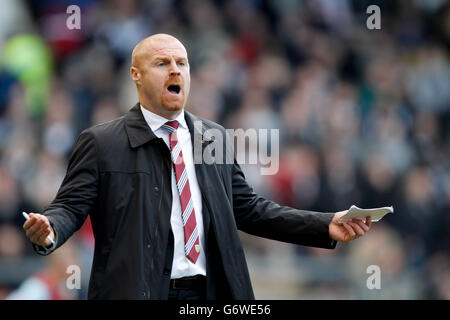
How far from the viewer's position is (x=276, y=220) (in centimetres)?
443

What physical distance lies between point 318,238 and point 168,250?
30.8 inches

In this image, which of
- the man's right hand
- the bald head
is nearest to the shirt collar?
the bald head

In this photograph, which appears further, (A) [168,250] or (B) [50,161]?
(B) [50,161]

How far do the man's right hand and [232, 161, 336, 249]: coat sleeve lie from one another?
1108 millimetres

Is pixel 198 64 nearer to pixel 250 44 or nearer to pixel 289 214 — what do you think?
pixel 250 44

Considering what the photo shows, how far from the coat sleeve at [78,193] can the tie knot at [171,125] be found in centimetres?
38

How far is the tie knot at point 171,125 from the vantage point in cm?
435

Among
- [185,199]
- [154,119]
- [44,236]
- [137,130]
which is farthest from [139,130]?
[44,236]

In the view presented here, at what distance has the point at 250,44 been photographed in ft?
34.4

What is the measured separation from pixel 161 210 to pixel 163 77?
0.70 m

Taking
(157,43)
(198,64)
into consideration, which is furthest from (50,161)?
(157,43)

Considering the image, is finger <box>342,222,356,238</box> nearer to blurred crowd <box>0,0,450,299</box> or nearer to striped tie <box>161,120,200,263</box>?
striped tie <box>161,120,200,263</box>
